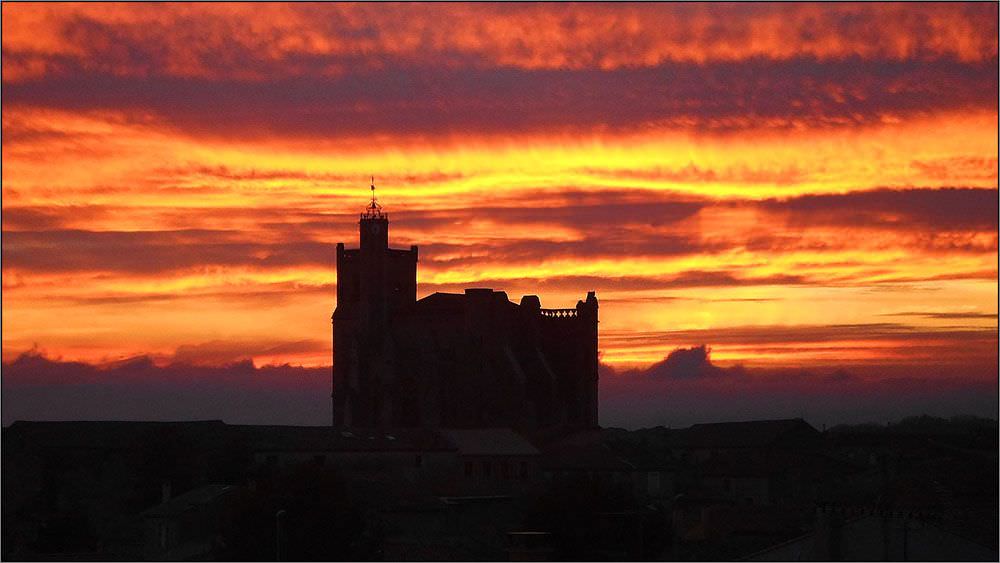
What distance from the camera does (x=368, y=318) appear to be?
4552 inches

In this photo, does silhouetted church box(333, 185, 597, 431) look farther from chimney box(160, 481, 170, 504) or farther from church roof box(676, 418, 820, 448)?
chimney box(160, 481, 170, 504)

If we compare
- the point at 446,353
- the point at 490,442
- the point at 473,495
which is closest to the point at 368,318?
the point at 446,353

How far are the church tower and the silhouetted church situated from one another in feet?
0.18

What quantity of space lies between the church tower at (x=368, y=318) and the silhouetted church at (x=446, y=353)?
56 mm

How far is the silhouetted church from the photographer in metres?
113

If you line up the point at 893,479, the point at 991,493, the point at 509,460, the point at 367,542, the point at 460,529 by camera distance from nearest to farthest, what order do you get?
the point at 367,542
the point at 460,529
the point at 991,493
the point at 893,479
the point at 509,460

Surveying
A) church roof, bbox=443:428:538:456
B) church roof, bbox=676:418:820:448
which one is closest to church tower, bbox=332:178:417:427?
church roof, bbox=443:428:538:456

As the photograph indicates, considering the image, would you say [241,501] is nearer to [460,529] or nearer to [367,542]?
[367,542]

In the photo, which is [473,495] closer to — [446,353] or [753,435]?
[446,353]

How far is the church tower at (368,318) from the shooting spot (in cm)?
11431

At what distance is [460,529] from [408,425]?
3229 centimetres

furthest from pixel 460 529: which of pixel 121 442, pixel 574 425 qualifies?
pixel 574 425

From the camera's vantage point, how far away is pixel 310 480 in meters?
75.3

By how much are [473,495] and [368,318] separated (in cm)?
2383
